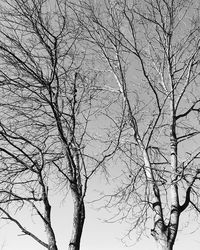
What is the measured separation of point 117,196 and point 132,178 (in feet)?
1.14

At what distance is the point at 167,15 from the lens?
5562 millimetres

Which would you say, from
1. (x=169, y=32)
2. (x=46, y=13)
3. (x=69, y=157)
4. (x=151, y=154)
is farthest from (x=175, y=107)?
(x=46, y=13)

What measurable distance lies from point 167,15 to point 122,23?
80 centimetres

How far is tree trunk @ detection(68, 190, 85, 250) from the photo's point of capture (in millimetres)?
3649

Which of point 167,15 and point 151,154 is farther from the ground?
point 167,15

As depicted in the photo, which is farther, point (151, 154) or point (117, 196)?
point (151, 154)

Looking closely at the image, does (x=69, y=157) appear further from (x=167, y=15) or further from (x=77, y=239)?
(x=167, y=15)

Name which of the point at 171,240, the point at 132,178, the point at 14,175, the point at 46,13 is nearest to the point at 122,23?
the point at 46,13

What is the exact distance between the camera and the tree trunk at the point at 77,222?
3649 millimetres

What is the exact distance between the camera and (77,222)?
148 inches

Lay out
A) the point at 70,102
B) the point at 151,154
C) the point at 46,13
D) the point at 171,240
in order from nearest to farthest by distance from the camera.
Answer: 1. the point at 46,13
2. the point at 171,240
3. the point at 70,102
4. the point at 151,154

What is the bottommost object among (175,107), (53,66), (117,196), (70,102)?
(117,196)

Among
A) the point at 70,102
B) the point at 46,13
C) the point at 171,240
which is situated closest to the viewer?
the point at 46,13

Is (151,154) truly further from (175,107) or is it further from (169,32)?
(169,32)
